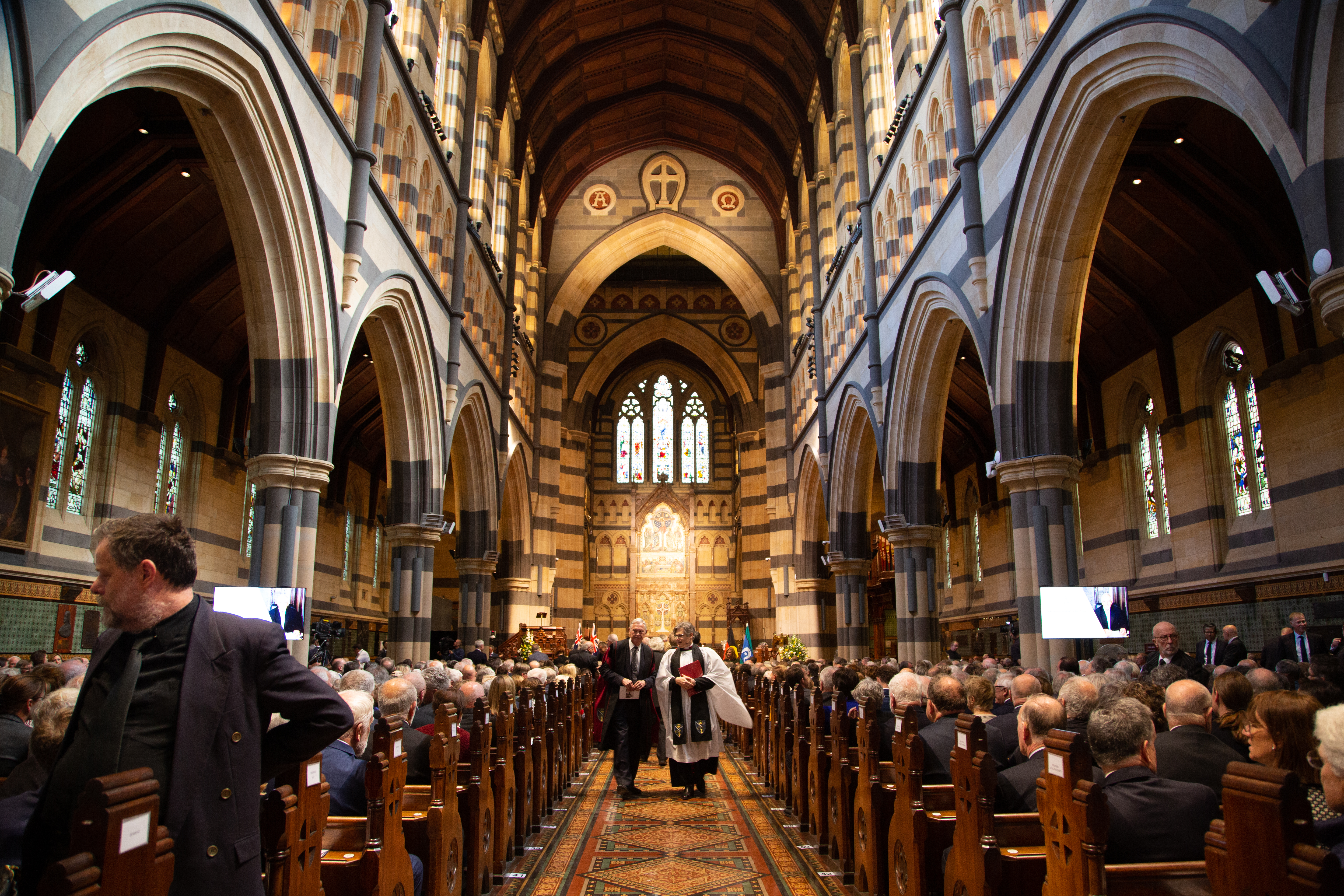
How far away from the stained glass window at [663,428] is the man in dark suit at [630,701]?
26.0 meters

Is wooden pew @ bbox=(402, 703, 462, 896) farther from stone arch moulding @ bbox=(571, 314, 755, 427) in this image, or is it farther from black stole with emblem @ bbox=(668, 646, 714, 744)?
stone arch moulding @ bbox=(571, 314, 755, 427)

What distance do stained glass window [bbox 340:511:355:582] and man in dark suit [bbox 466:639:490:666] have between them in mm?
5463

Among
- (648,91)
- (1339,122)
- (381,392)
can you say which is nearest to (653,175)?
Answer: (648,91)

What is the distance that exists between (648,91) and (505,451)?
11995 mm

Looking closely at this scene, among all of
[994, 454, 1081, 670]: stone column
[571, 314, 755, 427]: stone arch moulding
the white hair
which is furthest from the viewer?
[571, 314, 755, 427]: stone arch moulding

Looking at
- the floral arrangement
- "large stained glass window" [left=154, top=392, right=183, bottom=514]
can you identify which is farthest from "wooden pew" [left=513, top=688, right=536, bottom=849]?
the floral arrangement

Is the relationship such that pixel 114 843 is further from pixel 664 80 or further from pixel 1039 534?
pixel 664 80

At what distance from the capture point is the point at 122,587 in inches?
90.0

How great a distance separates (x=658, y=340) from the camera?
33594 millimetres

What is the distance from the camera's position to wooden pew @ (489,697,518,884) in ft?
18.8

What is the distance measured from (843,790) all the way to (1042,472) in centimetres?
515

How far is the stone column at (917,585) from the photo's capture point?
14.7 meters

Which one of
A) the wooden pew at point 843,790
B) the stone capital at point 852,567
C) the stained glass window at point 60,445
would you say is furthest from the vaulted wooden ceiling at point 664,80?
the wooden pew at point 843,790

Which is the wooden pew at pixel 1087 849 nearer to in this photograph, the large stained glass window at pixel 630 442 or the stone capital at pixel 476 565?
the stone capital at pixel 476 565
